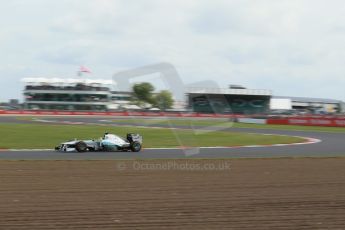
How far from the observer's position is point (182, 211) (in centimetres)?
780

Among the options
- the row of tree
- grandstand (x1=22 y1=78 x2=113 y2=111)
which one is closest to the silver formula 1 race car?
the row of tree

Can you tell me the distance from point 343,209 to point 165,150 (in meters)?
11.3

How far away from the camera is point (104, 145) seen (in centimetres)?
1808

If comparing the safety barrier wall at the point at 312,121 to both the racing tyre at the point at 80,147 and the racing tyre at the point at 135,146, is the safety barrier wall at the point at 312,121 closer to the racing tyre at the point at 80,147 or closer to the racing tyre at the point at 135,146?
the racing tyre at the point at 135,146

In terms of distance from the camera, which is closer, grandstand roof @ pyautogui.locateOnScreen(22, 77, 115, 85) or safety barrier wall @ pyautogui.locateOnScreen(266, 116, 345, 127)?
safety barrier wall @ pyautogui.locateOnScreen(266, 116, 345, 127)

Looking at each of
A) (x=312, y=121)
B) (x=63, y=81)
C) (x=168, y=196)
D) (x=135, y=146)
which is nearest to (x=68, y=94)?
(x=63, y=81)

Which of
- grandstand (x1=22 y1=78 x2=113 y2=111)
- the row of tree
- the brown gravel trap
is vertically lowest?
the brown gravel trap

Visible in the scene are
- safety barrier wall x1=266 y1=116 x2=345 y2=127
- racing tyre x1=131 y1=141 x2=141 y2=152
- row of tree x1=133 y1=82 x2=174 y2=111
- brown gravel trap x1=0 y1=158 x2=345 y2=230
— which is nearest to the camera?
brown gravel trap x1=0 y1=158 x2=345 y2=230

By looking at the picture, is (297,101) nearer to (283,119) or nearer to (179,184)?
(283,119)

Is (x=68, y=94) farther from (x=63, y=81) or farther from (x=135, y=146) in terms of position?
(x=135, y=146)

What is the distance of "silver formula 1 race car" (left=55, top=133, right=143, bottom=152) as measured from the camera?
57.8 ft

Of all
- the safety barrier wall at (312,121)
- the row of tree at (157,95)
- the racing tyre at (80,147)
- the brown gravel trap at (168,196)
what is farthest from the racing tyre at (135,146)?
the safety barrier wall at (312,121)

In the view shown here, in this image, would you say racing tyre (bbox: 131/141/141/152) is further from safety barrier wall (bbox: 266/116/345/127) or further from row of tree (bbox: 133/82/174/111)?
safety barrier wall (bbox: 266/116/345/127)

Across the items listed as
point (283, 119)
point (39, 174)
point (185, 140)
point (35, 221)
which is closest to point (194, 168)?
point (39, 174)
